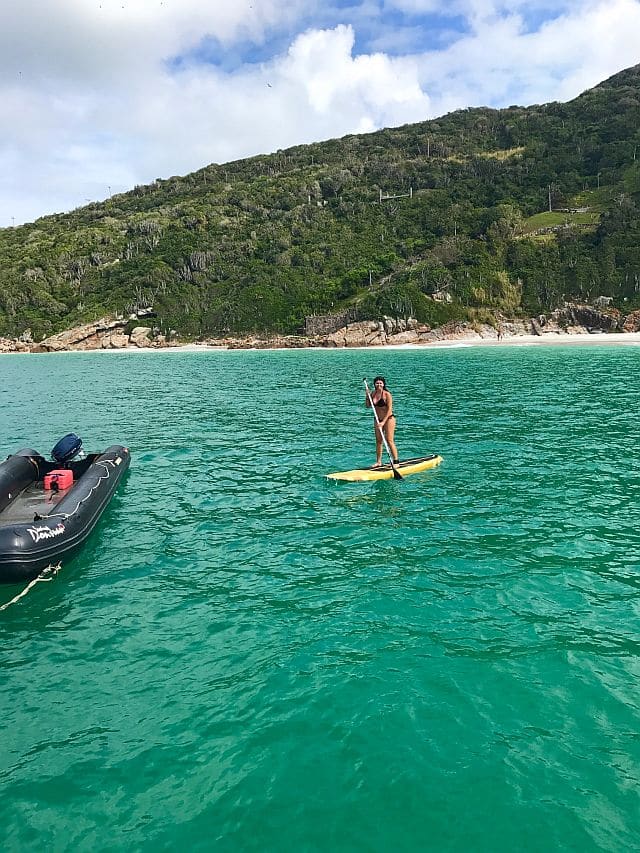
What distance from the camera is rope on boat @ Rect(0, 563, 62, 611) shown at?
10.5 metres

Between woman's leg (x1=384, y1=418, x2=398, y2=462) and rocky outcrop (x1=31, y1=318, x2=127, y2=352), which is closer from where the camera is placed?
woman's leg (x1=384, y1=418, x2=398, y2=462)

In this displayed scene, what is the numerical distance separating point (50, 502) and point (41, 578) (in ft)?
11.8

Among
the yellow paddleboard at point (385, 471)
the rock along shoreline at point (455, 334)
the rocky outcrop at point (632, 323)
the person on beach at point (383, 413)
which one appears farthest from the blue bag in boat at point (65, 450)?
the rocky outcrop at point (632, 323)

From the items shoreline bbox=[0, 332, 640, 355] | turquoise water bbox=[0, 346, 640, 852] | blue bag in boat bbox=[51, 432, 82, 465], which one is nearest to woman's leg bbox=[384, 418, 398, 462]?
turquoise water bbox=[0, 346, 640, 852]

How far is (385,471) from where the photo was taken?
17.4 metres

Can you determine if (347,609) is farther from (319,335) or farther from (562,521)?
(319,335)

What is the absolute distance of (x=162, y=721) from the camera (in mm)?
7125

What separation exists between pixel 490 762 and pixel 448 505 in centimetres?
882

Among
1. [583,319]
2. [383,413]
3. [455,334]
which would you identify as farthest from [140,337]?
[383,413]

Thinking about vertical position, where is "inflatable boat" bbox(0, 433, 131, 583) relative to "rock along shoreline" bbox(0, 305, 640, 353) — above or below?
above

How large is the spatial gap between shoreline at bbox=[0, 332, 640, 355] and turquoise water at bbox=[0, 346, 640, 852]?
80658 millimetres

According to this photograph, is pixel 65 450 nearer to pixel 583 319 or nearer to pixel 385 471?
pixel 385 471

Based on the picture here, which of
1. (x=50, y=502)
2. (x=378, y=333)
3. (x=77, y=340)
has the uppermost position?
(x=77, y=340)

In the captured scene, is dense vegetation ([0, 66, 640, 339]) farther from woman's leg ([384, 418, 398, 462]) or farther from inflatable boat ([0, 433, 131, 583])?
inflatable boat ([0, 433, 131, 583])
